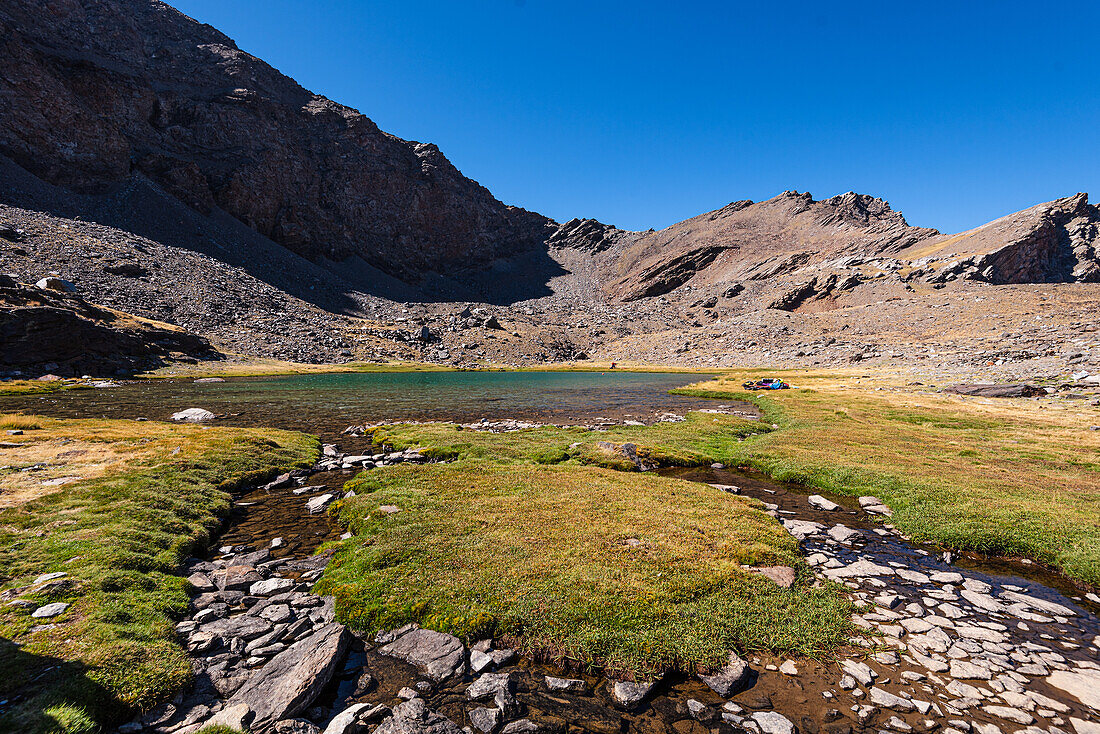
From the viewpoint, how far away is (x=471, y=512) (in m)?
13.2

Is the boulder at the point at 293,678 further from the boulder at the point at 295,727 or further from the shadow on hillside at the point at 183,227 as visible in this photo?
the shadow on hillside at the point at 183,227

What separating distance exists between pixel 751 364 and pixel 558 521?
443 feet

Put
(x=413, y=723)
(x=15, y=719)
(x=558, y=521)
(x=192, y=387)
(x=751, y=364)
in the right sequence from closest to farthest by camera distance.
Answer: (x=15, y=719) → (x=413, y=723) → (x=558, y=521) → (x=192, y=387) → (x=751, y=364)

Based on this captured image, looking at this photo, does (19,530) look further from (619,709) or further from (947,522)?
(947,522)

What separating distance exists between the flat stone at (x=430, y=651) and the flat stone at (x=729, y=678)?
14.2ft

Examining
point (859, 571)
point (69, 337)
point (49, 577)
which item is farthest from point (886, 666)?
point (69, 337)

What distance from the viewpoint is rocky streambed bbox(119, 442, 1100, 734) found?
19.8ft

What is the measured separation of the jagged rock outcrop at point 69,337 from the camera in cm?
6300

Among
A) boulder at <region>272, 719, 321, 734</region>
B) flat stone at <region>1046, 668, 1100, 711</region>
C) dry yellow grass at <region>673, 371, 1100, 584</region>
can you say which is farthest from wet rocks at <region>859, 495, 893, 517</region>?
boulder at <region>272, 719, 321, 734</region>

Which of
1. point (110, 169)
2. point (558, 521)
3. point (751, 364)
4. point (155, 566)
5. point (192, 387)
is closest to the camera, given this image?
point (155, 566)

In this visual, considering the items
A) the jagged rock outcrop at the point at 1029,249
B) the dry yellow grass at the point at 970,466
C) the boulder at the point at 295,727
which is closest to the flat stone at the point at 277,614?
the boulder at the point at 295,727

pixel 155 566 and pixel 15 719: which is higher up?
pixel 15 719

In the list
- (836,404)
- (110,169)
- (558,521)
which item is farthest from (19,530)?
(110,169)

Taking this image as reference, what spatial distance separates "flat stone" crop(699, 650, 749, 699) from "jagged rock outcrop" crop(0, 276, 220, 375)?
96608 millimetres
